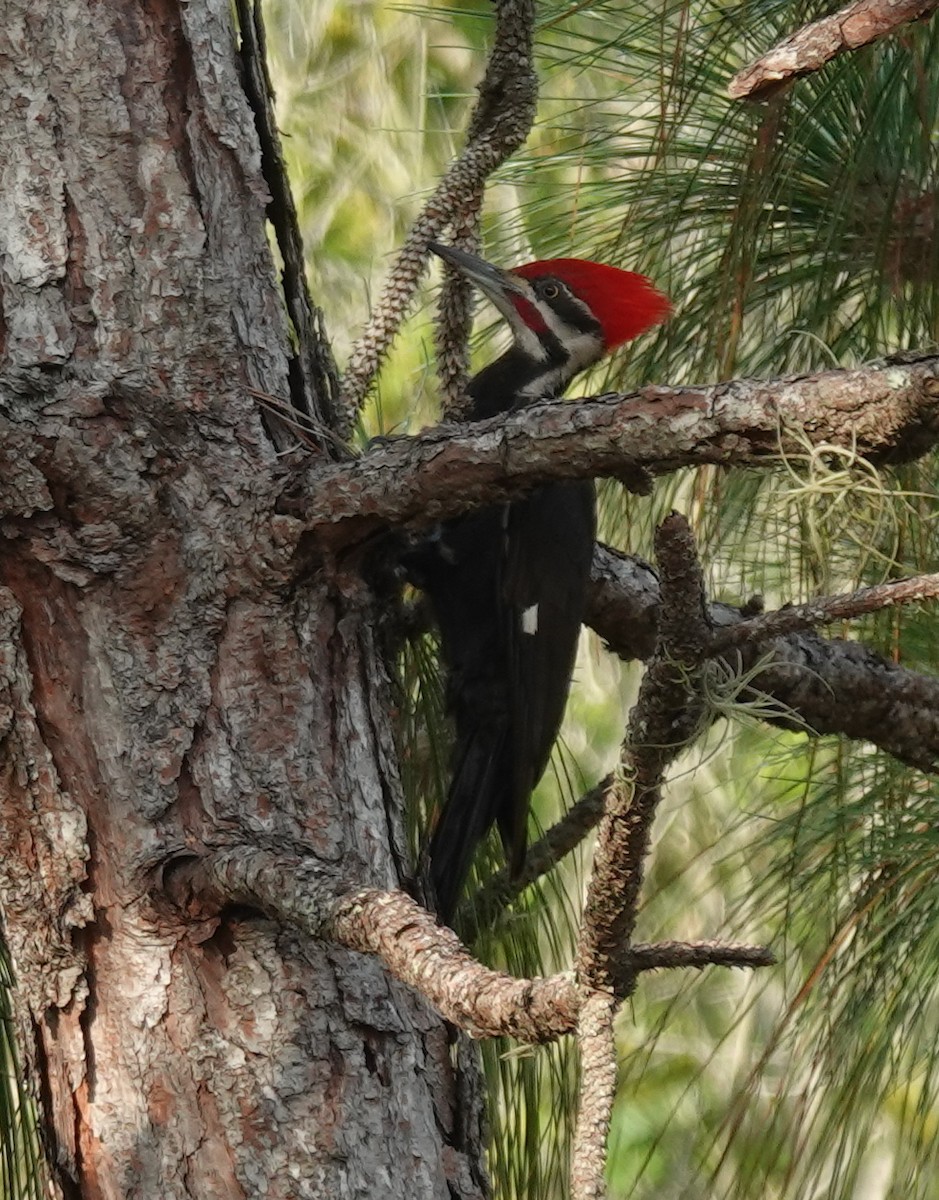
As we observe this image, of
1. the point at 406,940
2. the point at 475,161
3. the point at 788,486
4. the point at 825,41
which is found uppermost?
the point at 475,161

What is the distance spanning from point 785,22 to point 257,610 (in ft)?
3.19

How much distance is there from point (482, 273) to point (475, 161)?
0.55 metres

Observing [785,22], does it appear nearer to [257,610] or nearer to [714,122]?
[714,122]

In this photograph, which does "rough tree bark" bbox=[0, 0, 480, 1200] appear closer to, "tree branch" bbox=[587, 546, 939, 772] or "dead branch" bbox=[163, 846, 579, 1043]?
"dead branch" bbox=[163, 846, 579, 1043]

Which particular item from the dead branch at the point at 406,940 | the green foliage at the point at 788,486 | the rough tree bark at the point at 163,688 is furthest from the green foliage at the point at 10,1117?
the green foliage at the point at 788,486

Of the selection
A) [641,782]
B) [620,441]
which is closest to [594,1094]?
[641,782]

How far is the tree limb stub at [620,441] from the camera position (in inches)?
39.5

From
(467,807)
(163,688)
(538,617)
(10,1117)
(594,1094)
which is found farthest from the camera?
(538,617)

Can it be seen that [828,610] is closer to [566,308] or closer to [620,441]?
[620,441]

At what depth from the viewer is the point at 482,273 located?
221 cm

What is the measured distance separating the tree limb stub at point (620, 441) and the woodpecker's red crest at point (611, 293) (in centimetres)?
89

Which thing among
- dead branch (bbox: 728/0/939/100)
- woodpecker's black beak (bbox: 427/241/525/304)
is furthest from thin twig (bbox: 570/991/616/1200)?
woodpecker's black beak (bbox: 427/241/525/304)

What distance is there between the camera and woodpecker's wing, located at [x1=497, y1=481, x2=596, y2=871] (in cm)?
209

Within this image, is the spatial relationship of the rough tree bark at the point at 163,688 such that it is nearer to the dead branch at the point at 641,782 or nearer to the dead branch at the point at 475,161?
the dead branch at the point at 475,161
